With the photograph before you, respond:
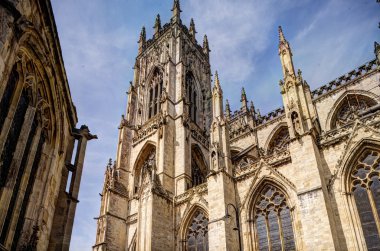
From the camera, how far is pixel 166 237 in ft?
51.3

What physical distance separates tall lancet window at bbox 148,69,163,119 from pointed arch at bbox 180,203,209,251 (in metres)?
10.9

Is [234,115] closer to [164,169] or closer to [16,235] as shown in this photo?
[164,169]

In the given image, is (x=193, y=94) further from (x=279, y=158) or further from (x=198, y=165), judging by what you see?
(x=279, y=158)

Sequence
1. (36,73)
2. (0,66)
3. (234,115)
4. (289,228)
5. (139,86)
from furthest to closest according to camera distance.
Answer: (234,115), (139,86), (289,228), (36,73), (0,66)

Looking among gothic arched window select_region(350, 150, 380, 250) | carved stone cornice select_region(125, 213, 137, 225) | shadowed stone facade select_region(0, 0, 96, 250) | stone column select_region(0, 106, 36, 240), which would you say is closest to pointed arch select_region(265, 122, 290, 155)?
carved stone cornice select_region(125, 213, 137, 225)

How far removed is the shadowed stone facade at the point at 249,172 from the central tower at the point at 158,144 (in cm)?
8

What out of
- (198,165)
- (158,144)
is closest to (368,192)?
(158,144)

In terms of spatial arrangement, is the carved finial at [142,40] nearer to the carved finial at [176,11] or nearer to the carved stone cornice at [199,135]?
the carved finial at [176,11]

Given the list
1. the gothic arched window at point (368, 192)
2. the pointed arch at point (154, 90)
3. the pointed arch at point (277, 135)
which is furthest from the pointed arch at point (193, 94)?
the gothic arched window at point (368, 192)

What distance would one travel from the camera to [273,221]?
12789mm

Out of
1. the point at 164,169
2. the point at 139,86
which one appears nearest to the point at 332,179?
the point at 164,169

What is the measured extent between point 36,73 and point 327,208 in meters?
9.37

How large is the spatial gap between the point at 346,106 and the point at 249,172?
8.11 metres

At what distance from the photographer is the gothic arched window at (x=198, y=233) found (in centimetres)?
1501
